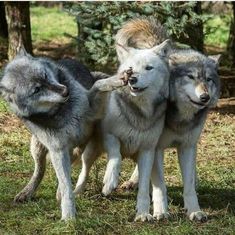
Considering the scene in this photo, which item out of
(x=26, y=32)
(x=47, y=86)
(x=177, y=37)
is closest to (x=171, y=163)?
(x=177, y=37)

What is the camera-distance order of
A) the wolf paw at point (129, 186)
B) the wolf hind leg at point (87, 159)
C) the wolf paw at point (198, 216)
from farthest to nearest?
the wolf paw at point (129, 186) → the wolf hind leg at point (87, 159) → the wolf paw at point (198, 216)

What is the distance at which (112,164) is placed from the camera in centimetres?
535

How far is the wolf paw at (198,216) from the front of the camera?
554 centimetres

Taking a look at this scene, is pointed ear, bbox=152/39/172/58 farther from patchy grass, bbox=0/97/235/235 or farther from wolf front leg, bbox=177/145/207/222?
patchy grass, bbox=0/97/235/235

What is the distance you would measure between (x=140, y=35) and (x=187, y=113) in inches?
45.5

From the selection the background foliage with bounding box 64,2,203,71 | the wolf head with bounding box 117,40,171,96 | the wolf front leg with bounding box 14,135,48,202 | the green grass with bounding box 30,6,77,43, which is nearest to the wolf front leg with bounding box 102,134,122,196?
the wolf head with bounding box 117,40,171,96

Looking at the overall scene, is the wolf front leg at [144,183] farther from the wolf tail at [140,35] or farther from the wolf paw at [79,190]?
the wolf tail at [140,35]

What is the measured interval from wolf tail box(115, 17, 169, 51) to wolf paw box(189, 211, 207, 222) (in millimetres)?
1711

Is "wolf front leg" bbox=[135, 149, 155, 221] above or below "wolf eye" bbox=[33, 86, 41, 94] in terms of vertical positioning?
below

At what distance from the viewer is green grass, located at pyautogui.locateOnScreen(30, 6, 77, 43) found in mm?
20625

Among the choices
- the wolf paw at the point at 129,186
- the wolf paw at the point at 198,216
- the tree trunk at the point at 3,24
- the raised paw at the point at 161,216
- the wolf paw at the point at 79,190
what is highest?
the raised paw at the point at 161,216

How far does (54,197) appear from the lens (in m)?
6.31

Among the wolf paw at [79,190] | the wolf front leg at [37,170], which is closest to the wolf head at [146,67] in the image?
the wolf front leg at [37,170]

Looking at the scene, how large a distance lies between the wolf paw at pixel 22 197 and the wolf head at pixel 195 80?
1899 mm
